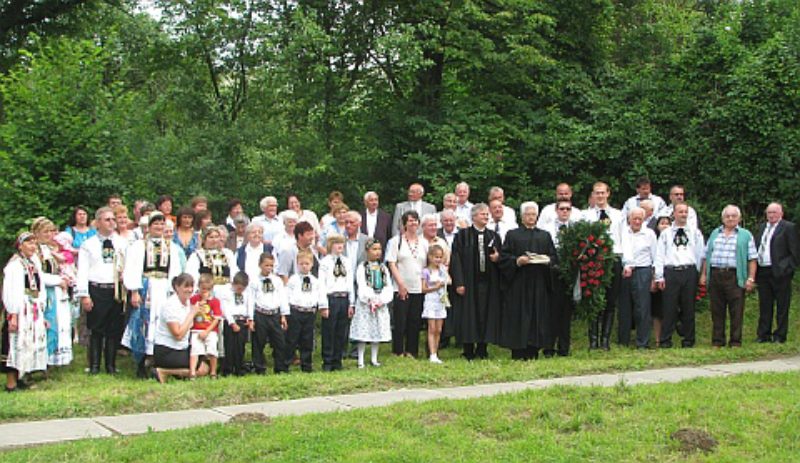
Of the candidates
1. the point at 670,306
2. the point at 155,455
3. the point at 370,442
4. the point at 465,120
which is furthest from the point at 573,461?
the point at 465,120

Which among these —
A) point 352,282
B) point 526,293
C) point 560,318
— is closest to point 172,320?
point 352,282

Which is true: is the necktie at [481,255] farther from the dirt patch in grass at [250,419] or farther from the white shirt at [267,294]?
the dirt patch in grass at [250,419]

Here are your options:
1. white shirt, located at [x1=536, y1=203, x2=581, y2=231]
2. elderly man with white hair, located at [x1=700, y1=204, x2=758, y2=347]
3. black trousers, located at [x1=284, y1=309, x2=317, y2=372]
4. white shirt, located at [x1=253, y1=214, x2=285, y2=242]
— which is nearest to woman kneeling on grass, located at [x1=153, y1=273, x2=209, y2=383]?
black trousers, located at [x1=284, y1=309, x2=317, y2=372]

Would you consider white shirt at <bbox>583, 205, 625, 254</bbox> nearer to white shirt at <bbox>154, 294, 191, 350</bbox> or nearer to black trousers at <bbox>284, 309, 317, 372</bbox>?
black trousers at <bbox>284, 309, 317, 372</bbox>

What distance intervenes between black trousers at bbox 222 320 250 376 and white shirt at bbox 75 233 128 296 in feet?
5.07

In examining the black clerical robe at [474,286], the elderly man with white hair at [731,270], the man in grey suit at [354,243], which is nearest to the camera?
the black clerical robe at [474,286]

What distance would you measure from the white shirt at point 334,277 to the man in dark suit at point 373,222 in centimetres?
204

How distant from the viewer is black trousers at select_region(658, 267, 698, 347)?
43.2 ft

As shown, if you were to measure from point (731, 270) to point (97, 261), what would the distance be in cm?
827

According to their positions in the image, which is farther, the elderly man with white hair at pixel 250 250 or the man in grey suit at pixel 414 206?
the man in grey suit at pixel 414 206

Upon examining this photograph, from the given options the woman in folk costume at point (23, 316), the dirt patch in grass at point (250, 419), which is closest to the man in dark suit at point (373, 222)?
the woman in folk costume at point (23, 316)

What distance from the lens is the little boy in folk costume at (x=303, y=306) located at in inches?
451

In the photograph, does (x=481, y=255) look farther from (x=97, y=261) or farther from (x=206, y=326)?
(x=97, y=261)

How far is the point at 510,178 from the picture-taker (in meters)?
18.2
